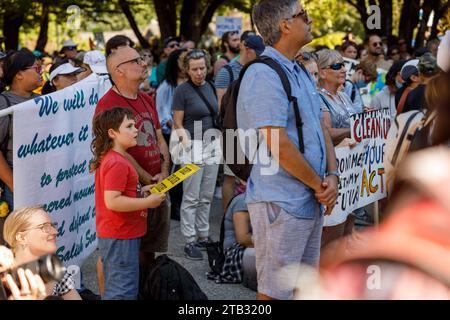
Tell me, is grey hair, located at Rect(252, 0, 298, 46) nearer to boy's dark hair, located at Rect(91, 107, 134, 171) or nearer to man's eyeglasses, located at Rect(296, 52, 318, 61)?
boy's dark hair, located at Rect(91, 107, 134, 171)

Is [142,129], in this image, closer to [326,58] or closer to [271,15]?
[271,15]

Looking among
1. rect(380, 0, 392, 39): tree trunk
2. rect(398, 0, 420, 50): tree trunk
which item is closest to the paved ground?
rect(380, 0, 392, 39): tree trunk

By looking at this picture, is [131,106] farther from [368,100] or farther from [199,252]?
[368,100]

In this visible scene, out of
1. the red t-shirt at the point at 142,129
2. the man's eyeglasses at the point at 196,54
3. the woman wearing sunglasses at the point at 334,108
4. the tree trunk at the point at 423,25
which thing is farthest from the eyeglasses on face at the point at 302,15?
the tree trunk at the point at 423,25

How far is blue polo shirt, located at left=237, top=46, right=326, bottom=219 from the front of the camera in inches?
140

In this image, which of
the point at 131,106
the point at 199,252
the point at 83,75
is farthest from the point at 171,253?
the point at 131,106

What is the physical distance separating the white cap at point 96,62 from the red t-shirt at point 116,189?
8.24ft

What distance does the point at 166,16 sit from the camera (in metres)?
21.7

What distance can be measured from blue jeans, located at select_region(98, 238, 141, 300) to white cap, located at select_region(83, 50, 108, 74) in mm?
2693

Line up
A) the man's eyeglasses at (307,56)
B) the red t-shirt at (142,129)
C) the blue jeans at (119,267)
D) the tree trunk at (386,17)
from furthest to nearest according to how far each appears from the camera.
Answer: the tree trunk at (386,17)
the man's eyeglasses at (307,56)
the red t-shirt at (142,129)
the blue jeans at (119,267)

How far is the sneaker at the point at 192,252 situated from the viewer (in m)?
6.53

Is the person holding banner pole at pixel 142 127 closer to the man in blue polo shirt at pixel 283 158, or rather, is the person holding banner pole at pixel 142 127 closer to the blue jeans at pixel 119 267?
the blue jeans at pixel 119 267

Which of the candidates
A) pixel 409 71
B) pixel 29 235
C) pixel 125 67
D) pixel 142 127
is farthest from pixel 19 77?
pixel 409 71

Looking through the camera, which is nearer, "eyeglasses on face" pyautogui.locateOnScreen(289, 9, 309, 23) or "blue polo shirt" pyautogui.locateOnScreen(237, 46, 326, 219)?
"blue polo shirt" pyautogui.locateOnScreen(237, 46, 326, 219)
